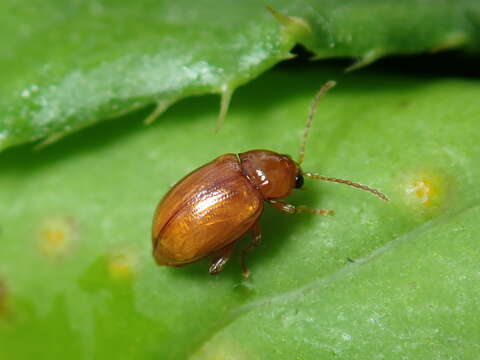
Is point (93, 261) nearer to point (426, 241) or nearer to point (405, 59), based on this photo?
point (426, 241)

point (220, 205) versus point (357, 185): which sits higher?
point (357, 185)

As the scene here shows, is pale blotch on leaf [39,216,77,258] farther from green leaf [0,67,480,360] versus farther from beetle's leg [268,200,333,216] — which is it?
beetle's leg [268,200,333,216]

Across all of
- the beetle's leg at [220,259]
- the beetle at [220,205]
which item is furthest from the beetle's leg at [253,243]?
the beetle's leg at [220,259]

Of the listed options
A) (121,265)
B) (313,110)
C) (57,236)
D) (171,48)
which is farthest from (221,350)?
(171,48)

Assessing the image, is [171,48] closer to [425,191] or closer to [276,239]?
[276,239]

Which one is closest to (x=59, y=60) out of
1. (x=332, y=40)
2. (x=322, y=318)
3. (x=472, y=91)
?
(x=332, y=40)

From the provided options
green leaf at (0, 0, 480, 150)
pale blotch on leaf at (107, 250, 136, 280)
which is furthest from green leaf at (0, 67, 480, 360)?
green leaf at (0, 0, 480, 150)
